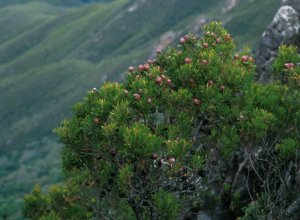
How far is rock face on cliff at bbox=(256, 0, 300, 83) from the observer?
104 feet

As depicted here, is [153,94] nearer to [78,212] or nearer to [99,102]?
[99,102]

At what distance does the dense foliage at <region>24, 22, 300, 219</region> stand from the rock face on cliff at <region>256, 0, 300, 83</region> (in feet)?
55.0

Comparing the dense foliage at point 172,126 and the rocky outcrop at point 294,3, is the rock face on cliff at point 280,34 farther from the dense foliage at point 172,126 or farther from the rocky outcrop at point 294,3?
the dense foliage at point 172,126

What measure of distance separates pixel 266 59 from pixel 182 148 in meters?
20.6

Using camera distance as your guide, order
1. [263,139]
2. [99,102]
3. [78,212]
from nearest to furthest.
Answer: [99,102], [263,139], [78,212]

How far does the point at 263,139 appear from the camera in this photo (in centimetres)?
1445

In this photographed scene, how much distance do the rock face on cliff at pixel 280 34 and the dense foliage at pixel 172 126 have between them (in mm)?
16761

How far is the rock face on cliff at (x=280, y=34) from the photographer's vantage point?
1242 inches

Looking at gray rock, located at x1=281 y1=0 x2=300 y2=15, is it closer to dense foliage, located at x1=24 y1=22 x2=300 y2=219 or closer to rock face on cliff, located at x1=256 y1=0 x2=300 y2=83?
rock face on cliff, located at x1=256 y1=0 x2=300 y2=83

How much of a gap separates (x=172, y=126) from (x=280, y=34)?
20.6 meters

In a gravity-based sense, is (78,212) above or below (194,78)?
below

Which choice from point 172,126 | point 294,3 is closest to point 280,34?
point 294,3

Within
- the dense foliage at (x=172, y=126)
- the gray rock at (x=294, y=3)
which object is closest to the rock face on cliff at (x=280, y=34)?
the gray rock at (x=294, y=3)

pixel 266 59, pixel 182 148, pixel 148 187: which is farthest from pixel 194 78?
pixel 266 59
